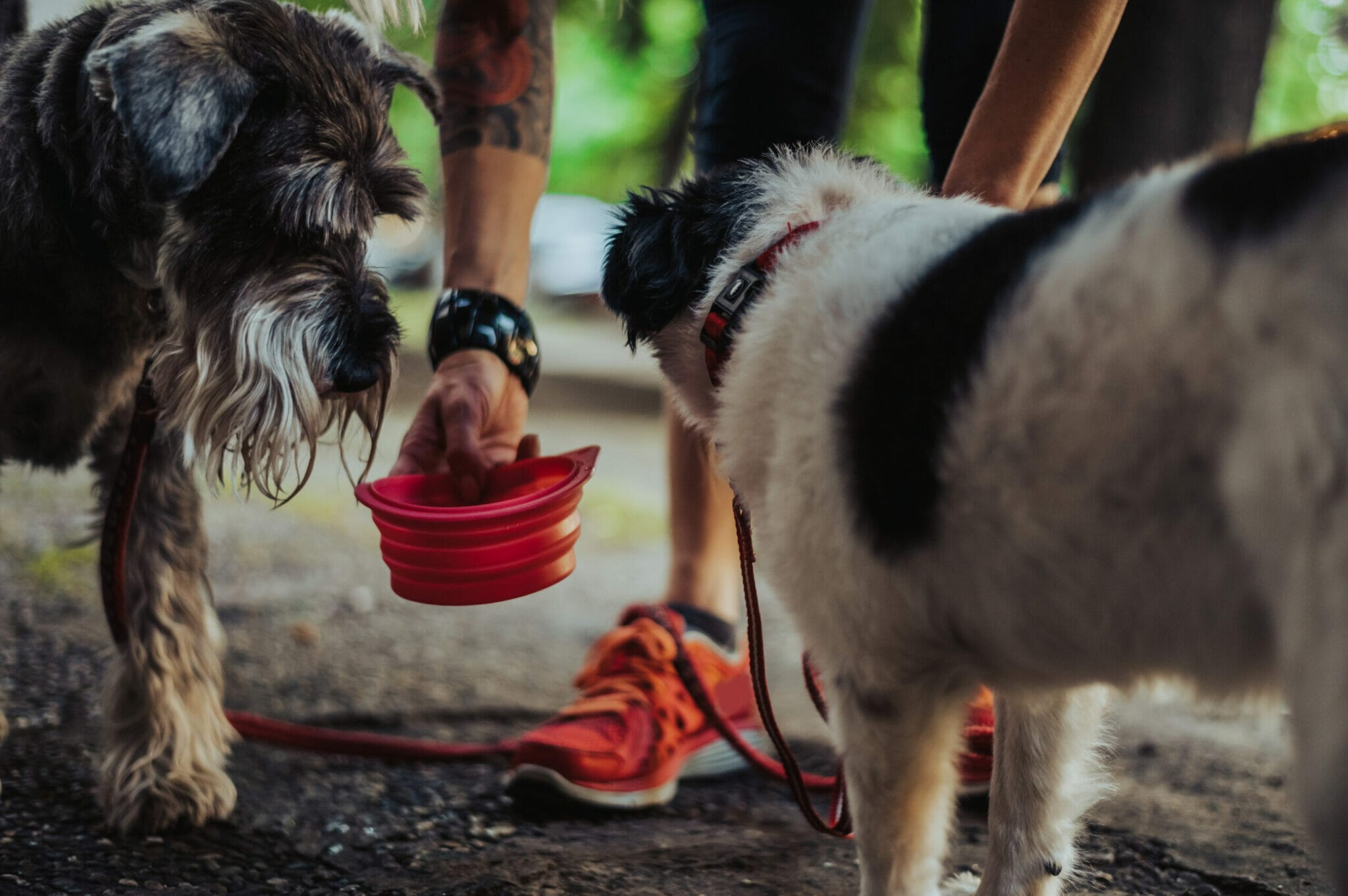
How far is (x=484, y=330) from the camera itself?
239 centimetres

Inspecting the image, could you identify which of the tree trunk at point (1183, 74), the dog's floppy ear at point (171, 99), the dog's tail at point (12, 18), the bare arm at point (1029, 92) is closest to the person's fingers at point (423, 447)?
the dog's floppy ear at point (171, 99)

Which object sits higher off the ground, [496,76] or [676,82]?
[676,82]

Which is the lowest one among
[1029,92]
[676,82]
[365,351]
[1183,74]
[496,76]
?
[365,351]

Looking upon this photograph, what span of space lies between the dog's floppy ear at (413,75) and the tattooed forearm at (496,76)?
90 millimetres

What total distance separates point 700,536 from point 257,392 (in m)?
1.33

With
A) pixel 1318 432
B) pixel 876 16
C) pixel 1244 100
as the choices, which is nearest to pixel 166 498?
pixel 1318 432

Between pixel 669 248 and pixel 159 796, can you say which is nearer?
pixel 669 248

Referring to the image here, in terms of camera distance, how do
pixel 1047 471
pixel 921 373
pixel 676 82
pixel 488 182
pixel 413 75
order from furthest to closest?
1. pixel 676 82
2. pixel 488 182
3. pixel 413 75
4. pixel 921 373
5. pixel 1047 471

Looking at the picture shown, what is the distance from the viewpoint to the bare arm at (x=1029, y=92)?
1871 mm

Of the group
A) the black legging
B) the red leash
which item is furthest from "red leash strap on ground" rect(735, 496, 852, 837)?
the black legging

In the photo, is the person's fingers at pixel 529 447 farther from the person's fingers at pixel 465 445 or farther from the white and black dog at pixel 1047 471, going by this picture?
the white and black dog at pixel 1047 471

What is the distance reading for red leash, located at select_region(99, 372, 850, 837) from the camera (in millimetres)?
2027

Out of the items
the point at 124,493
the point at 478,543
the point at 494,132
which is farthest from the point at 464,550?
the point at 494,132

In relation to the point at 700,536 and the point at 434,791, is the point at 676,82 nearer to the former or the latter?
the point at 700,536
